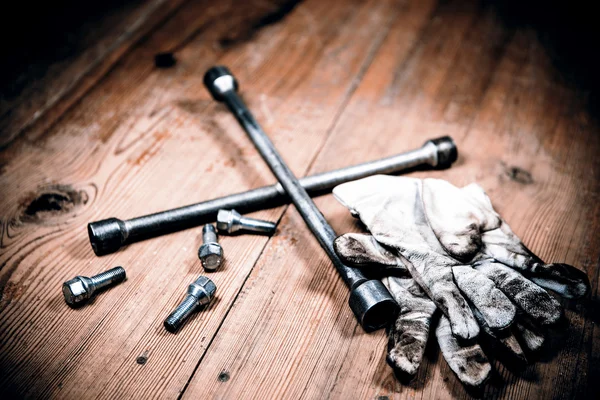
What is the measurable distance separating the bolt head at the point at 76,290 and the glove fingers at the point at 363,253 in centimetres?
59

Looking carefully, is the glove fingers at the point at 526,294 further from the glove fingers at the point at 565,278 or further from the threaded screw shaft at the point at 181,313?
the threaded screw shaft at the point at 181,313

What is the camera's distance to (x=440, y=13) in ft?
7.05

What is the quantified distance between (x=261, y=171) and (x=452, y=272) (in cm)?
67

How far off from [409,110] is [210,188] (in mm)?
801

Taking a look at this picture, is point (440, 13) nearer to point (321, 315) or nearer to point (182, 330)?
point (321, 315)

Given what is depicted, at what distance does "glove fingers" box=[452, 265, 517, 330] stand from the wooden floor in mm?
145

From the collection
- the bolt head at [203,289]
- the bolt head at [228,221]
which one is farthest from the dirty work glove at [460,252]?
the bolt head at [203,289]

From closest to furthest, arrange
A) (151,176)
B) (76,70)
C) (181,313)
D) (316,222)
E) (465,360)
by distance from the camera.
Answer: (465,360) → (181,313) → (316,222) → (151,176) → (76,70)

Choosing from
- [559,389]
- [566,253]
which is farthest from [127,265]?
[566,253]

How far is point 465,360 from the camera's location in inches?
35.6

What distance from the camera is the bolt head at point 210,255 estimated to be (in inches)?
43.7

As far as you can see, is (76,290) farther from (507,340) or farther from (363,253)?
(507,340)

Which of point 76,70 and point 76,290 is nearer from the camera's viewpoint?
point 76,290

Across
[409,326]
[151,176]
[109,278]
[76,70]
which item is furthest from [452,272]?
[76,70]
